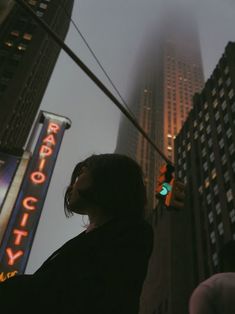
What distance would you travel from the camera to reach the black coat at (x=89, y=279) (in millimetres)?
1517

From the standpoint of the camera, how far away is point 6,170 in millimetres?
Result: 18172

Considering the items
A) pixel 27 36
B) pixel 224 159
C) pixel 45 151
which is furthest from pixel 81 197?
pixel 224 159

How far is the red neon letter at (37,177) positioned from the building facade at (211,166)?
43560 millimetres

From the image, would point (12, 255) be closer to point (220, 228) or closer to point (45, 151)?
point (45, 151)

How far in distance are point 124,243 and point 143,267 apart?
198 millimetres

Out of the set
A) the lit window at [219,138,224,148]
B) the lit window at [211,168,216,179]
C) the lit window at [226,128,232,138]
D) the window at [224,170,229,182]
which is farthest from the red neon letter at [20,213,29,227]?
the lit window at [219,138,224,148]

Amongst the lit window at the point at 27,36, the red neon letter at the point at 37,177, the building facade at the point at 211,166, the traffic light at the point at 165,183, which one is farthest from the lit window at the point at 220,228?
the traffic light at the point at 165,183

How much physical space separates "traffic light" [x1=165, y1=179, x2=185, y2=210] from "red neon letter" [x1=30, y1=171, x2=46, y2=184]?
8729 mm

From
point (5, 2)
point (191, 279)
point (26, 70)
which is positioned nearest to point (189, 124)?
point (191, 279)

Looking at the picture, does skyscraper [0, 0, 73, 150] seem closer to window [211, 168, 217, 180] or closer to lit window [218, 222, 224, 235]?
lit window [218, 222, 224, 235]

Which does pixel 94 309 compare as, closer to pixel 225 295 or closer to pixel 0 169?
pixel 225 295

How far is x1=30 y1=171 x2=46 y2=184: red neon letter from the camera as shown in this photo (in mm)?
16578

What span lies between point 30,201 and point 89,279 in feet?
48.8

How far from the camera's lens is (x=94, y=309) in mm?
1531
